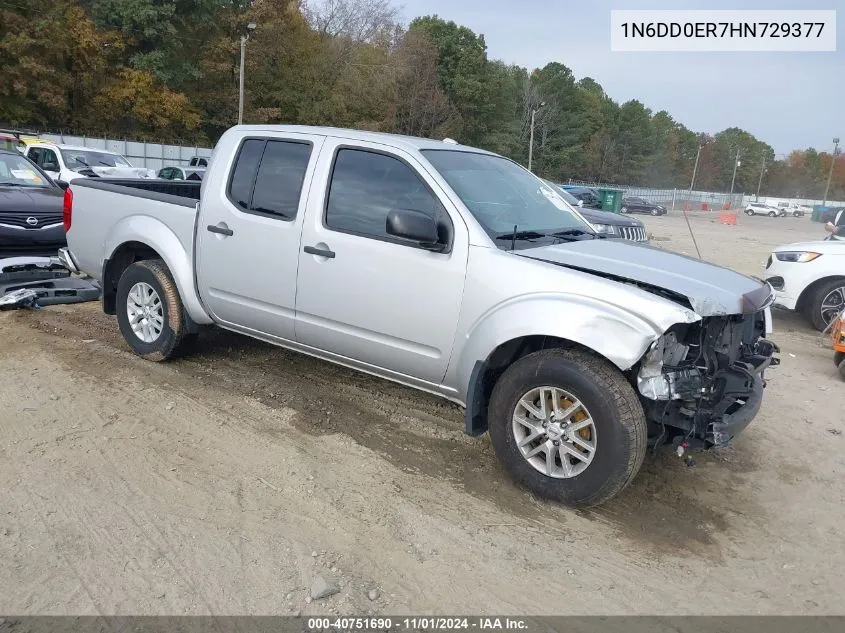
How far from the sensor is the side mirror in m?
3.75

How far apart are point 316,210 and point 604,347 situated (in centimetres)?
209

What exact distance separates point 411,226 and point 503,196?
0.91 metres

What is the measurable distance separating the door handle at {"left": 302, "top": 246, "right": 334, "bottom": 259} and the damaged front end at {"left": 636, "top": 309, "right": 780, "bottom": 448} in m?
1.99

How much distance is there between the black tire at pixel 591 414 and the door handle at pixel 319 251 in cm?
135

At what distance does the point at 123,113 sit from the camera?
143 feet

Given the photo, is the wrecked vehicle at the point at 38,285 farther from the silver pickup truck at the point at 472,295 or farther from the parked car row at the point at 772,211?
the parked car row at the point at 772,211

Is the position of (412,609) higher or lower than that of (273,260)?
lower

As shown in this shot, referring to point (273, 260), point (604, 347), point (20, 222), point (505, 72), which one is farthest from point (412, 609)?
point (505, 72)

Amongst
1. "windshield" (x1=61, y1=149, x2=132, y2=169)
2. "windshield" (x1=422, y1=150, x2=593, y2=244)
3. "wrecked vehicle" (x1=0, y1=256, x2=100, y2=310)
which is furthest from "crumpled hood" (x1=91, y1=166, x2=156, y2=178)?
"windshield" (x1=422, y1=150, x2=593, y2=244)

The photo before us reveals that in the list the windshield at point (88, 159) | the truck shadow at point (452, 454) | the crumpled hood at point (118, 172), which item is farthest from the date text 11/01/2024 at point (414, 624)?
the windshield at point (88, 159)

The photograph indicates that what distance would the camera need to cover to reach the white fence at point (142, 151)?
35.3 meters

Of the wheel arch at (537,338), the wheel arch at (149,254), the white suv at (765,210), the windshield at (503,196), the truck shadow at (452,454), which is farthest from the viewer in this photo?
the white suv at (765,210)

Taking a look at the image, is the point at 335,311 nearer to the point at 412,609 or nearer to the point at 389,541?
the point at 389,541

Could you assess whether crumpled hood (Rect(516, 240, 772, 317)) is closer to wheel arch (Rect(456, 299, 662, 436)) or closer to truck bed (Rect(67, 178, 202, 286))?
wheel arch (Rect(456, 299, 662, 436))
